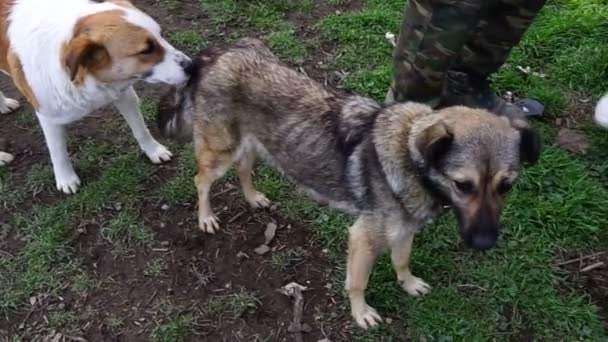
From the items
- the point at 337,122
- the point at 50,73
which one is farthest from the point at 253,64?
the point at 50,73

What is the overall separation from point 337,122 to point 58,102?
5.44 ft

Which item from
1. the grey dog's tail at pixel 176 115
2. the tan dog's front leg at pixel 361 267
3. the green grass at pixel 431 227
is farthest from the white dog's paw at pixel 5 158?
the tan dog's front leg at pixel 361 267

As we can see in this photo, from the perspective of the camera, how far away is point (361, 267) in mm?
3254

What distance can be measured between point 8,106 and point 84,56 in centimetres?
157

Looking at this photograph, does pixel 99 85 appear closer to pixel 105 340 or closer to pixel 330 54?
pixel 105 340

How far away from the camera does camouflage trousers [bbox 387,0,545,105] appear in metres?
3.56

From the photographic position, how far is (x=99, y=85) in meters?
3.71

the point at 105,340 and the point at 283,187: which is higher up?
the point at 283,187

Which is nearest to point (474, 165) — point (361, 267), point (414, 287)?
point (361, 267)

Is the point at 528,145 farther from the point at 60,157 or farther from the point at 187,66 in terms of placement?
the point at 60,157

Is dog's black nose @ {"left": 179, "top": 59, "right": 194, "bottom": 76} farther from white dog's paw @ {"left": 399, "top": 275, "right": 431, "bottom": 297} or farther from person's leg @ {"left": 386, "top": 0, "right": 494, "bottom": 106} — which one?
white dog's paw @ {"left": 399, "top": 275, "right": 431, "bottom": 297}

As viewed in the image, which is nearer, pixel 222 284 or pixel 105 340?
pixel 105 340

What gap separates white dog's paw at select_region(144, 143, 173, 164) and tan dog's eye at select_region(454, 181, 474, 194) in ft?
7.59

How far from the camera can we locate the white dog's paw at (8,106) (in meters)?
4.73
